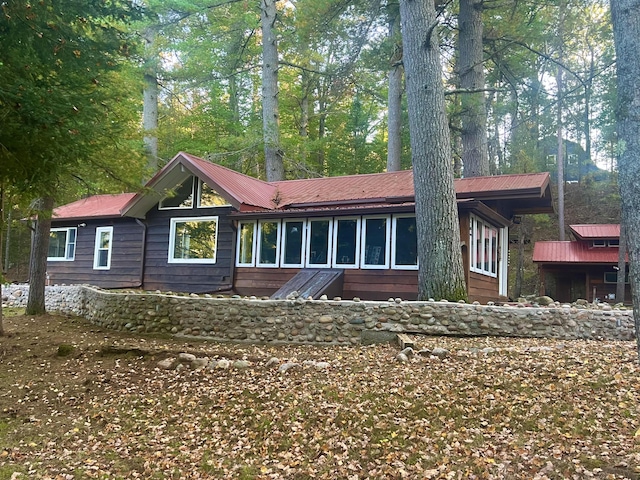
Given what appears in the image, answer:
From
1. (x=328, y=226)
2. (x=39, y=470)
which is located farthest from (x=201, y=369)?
(x=328, y=226)

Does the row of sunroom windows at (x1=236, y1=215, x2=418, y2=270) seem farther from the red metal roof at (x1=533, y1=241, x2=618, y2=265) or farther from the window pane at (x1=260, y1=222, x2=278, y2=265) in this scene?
the red metal roof at (x1=533, y1=241, x2=618, y2=265)

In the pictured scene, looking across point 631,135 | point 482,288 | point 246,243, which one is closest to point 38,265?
point 246,243

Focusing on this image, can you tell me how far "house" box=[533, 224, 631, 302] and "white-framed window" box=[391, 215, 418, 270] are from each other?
452 inches

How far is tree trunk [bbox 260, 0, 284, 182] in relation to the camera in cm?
1817

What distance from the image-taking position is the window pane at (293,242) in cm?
1166

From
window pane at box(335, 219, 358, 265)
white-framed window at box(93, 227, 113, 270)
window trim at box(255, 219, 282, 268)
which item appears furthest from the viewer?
white-framed window at box(93, 227, 113, 270)

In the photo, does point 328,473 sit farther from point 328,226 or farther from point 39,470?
point 328,226

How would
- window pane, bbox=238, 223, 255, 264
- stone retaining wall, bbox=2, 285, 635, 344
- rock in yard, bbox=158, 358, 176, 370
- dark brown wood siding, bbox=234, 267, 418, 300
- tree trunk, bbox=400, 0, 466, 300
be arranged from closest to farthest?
rock in yard, bbox=158, 358, 176, 370, stone retaining wall, bbox=2, 285, 635, 344, tree trunk, bbox=400, 0, 466, 300, dark brown wood siding, bbox=234, 267, 418, 300, window pane, bbox=238, 223, 255, 264

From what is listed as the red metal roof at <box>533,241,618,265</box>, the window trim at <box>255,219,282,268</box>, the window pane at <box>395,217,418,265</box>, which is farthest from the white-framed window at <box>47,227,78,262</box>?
the red metal roof at <box>533,241,618,265</box>

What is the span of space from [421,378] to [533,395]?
1.19 metres

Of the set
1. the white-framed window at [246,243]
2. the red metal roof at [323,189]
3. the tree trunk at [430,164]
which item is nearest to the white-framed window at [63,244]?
the red metal roof at [323,189]

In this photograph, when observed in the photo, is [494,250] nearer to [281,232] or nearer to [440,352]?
[281,232]

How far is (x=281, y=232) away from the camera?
1193 cm

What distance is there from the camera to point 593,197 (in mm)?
25859
